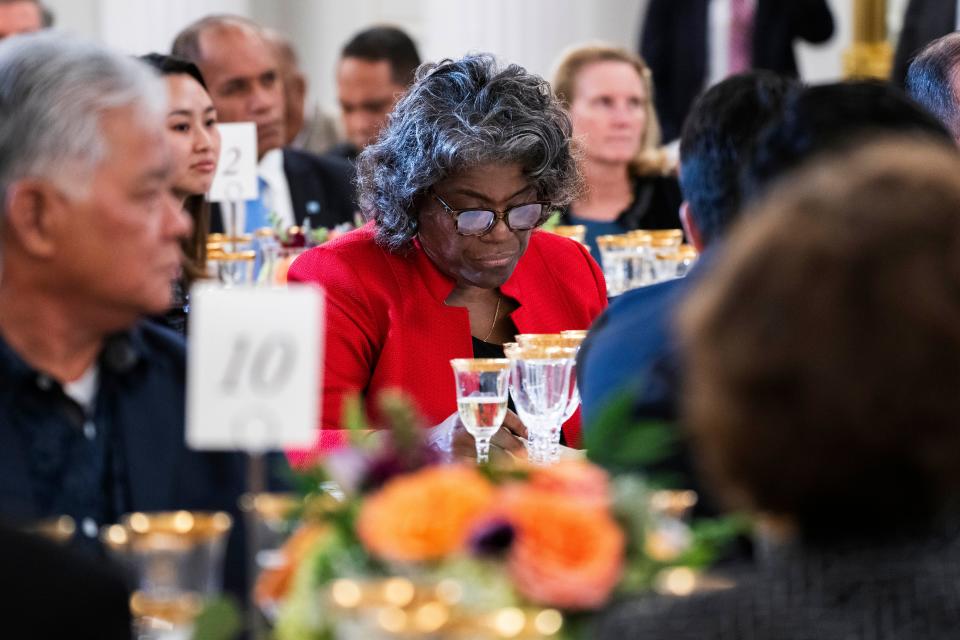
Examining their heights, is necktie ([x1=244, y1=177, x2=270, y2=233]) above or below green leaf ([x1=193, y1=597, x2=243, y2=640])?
below

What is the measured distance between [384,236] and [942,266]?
96.2 inches

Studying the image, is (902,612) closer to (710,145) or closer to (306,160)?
(710,145)

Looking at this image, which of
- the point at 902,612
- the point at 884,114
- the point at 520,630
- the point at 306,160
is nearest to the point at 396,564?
the point at 520,630

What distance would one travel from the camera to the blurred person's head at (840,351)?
4.23 feet

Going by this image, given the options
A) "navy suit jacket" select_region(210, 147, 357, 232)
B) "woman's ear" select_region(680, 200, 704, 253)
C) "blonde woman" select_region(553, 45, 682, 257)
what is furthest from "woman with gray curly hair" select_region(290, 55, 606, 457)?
"navy suit jacket" select_region(210, 147, 357, 232)

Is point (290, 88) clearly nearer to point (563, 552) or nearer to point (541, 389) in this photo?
point (541, 389)

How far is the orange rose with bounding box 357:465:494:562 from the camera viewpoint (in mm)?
1569

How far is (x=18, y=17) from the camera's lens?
7.82 meters

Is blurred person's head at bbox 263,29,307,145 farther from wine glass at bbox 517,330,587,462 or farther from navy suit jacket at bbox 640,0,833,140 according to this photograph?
wine glass at bbox 517,330,587,462

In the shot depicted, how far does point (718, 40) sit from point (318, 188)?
3.27 metres

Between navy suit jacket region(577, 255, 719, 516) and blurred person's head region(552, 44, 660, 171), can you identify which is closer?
navy suit jacket region(577, 255, 719, 516)

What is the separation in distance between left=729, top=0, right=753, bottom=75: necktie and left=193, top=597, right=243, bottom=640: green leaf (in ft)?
23.9

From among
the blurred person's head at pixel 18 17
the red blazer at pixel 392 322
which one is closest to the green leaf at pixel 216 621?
the red blazer at pixel 392 322

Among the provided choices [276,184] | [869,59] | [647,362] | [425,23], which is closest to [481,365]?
[647,362]
